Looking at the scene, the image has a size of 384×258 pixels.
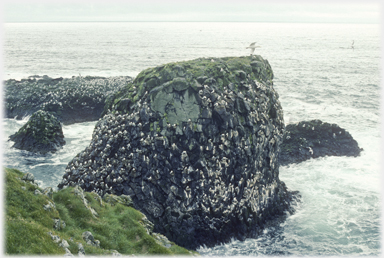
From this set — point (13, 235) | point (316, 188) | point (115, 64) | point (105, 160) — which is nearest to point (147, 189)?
point (105, 160)

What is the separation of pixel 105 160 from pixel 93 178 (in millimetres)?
1944

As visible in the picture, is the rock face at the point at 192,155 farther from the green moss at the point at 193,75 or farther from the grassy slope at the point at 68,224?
the grassy slope at the point at 68,224

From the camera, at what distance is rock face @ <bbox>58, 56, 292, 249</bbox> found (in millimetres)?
25562

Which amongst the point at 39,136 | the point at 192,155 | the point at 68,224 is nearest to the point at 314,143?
the point at 192,155

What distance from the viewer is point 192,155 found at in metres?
26.3

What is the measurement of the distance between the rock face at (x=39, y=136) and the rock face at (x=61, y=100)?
371 inches

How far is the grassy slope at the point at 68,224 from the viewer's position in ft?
41.2

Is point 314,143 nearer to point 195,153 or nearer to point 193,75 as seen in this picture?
point 193,75

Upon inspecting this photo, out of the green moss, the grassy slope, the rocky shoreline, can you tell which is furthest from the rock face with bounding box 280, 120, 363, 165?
the grassy slope

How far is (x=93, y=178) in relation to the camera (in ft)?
90.9

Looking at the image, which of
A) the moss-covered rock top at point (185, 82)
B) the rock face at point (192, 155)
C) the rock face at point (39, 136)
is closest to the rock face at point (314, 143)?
the rock face at point (192, 155)

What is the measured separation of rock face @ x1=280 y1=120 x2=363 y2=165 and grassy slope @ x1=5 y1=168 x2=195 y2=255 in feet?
85.2

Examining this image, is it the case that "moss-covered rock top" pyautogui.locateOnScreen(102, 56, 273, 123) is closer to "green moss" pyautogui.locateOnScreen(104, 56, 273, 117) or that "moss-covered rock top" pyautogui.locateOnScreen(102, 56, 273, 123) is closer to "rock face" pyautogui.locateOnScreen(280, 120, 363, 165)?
"green moss" pyautogui.locateOnScreen(104, 56, 273, 117)

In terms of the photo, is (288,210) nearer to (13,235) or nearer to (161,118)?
(161,118)
